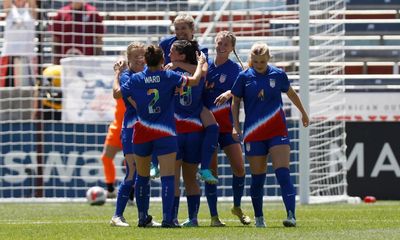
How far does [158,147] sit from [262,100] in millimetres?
1095

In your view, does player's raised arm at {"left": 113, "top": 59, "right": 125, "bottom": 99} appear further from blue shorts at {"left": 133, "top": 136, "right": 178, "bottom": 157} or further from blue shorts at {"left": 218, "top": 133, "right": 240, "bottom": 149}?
blue shorts at {"left": 218, "top": 133, "right": 240, "bottom": 149}

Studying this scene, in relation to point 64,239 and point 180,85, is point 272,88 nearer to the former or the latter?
point 180,85

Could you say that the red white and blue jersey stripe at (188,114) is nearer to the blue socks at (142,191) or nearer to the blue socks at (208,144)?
the blue socks at (208,144)

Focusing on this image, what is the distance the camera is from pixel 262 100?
11.6 m

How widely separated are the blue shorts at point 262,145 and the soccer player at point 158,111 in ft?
2.55

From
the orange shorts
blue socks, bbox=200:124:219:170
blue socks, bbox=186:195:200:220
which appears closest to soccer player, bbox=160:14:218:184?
blue socks, bbox=200:124:219:170

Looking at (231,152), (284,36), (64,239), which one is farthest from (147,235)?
(284,36)

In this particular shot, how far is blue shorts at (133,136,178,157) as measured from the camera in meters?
11.2

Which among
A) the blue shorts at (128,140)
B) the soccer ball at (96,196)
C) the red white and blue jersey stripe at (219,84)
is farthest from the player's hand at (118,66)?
the soccer ball at (96,196)

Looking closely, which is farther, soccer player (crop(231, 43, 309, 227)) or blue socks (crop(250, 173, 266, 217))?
blue socks (crop(250, 173, 266, 217))

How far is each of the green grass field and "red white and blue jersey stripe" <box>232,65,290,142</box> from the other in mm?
873

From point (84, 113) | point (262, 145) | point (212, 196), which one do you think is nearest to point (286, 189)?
point (262, 145)

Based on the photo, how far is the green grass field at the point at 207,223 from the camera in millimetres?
10266

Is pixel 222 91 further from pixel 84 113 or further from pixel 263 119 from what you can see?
pixel 84 113
